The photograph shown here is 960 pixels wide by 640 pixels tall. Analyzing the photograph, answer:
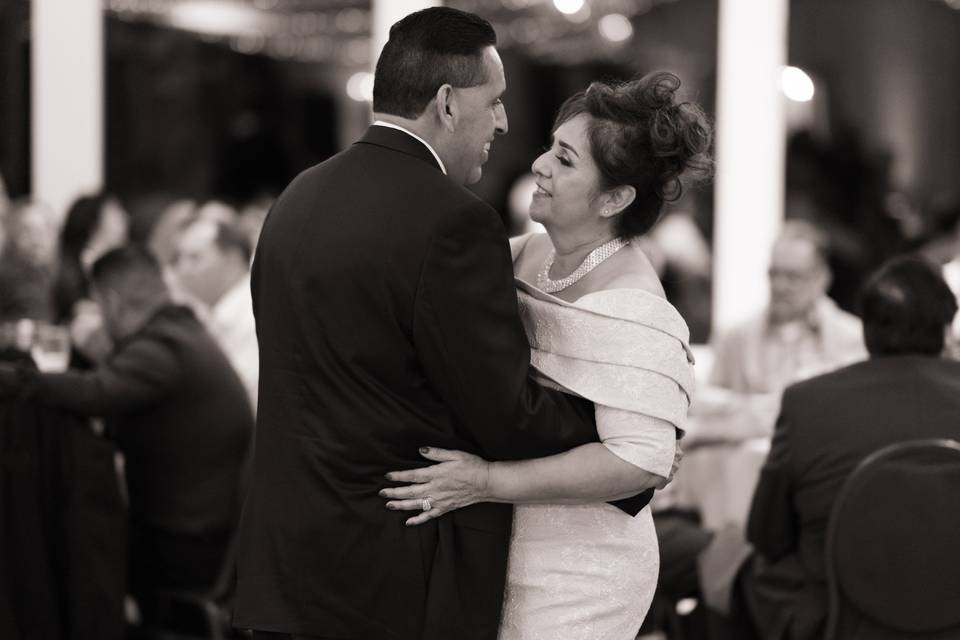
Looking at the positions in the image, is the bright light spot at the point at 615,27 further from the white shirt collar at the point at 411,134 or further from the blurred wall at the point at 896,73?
the white shirt collar at the point at 411,134

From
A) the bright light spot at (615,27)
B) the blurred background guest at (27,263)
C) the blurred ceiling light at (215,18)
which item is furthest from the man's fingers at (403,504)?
the bright light spot at (615,27)

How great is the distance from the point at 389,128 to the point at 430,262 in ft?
0.85

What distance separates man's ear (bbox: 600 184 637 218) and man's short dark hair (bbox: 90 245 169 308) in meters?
2.00

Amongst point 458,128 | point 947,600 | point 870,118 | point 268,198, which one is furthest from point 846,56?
point 458,128

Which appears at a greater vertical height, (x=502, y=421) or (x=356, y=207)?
(x=356, y=207)

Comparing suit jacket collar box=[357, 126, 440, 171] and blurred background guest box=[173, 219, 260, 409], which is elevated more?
suit jacket collar box=[357, 126, 440, 171]

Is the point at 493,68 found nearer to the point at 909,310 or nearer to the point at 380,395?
the point at 380,395

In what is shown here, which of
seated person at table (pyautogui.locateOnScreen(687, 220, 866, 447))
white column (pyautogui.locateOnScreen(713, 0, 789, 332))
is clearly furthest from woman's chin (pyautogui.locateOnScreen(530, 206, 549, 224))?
white column (pyautogui.locateOnScreen(713, 0, 789, 332))

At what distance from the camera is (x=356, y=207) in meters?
1.90

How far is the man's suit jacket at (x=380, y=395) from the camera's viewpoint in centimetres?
185

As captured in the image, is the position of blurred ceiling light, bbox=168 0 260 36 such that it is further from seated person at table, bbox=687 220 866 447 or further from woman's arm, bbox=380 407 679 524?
woman's arm, bbox=380 407 679 524

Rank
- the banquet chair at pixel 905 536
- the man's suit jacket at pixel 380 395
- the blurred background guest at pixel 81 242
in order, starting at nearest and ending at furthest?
the man's suit jacket at pixel 380 395, the banquet chair at pixel 905 536, the blurred background guest at pixel 81 242

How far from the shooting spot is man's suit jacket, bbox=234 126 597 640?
1850 mm

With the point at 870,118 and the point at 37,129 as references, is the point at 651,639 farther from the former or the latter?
the point at 870,118
